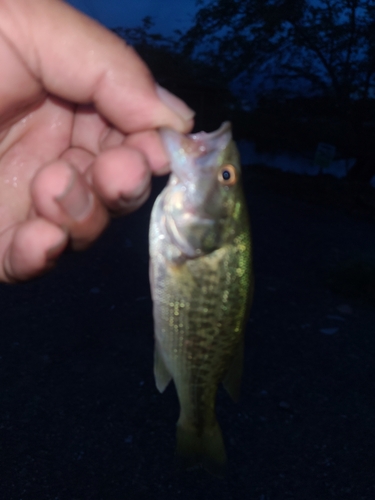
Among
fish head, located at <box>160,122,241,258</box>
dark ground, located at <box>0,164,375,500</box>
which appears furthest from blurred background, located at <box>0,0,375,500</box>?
fish head, located at <box>160,122,241,258</box>

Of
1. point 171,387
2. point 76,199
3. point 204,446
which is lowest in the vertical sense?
point 171,387

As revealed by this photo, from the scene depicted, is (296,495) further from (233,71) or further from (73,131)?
(233,71)

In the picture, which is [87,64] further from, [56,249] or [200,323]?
[200,323]

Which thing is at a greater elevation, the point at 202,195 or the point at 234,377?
the point at 202,195

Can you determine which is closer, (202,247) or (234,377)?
(202,247)

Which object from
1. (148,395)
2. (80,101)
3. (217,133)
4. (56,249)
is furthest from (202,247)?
(148,395)

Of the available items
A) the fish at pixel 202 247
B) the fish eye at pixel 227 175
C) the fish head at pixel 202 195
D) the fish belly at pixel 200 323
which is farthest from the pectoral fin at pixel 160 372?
the fish eye at pixel 227 175

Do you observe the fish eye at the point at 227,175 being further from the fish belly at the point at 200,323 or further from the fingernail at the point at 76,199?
the fingernail at the point at 76,199
